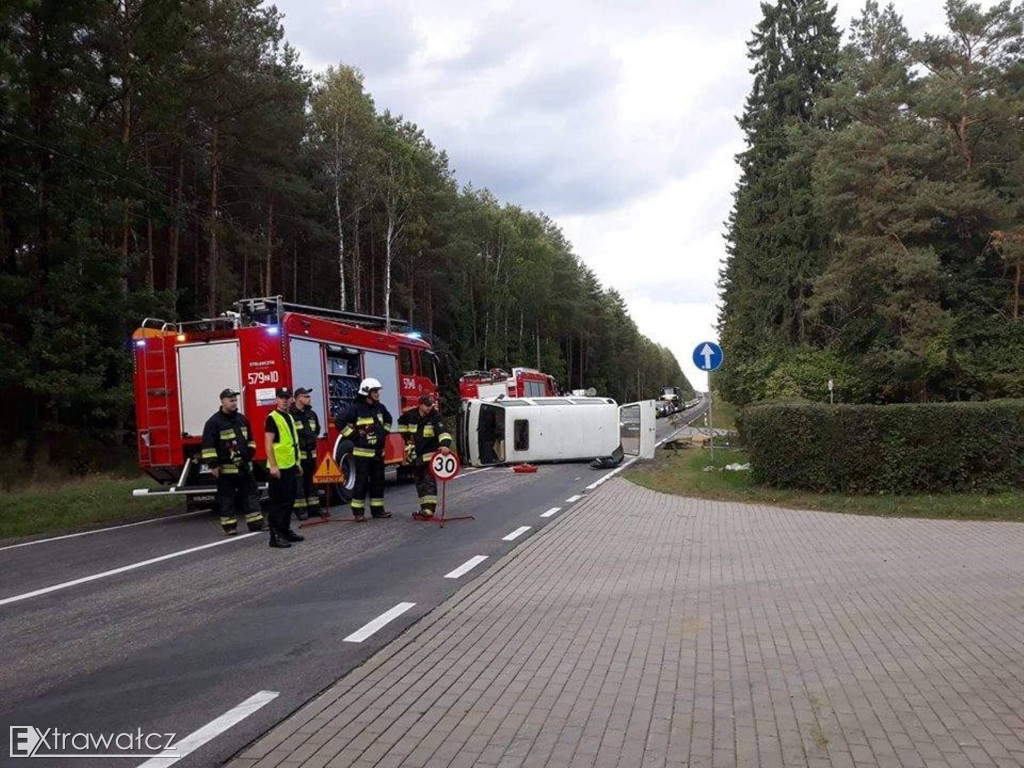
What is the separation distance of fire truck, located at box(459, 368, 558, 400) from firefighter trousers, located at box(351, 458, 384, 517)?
16609mm

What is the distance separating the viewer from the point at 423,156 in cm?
4219

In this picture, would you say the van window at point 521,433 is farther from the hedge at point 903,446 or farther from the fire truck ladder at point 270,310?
the hedge at point 903,446

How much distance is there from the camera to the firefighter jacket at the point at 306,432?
35.7 ft

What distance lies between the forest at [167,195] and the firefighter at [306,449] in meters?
8.74

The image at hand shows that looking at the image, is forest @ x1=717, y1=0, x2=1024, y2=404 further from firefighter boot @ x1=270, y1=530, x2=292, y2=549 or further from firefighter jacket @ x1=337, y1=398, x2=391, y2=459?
firefighter boot @ x1=270, y1=530, x2=292, y2=549

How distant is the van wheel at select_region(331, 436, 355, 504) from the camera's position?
13797 millimetres

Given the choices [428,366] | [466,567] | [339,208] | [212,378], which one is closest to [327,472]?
[212,378]

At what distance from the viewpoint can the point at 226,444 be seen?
10.3m

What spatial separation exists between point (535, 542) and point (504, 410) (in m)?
12.0

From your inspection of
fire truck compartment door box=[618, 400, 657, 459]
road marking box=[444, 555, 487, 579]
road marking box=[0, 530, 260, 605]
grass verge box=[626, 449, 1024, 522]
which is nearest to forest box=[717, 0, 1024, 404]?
fire truck compartment door box=[618, 400, 657, 459]

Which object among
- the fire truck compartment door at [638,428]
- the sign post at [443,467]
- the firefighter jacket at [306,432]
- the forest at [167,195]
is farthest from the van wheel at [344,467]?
the fire truck compartment door at [638,428]

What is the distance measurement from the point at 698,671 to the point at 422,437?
7222 mm

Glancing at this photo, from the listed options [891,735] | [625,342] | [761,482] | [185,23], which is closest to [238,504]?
[761,482]

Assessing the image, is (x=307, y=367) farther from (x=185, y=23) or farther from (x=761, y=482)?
(x=185, y=23)
